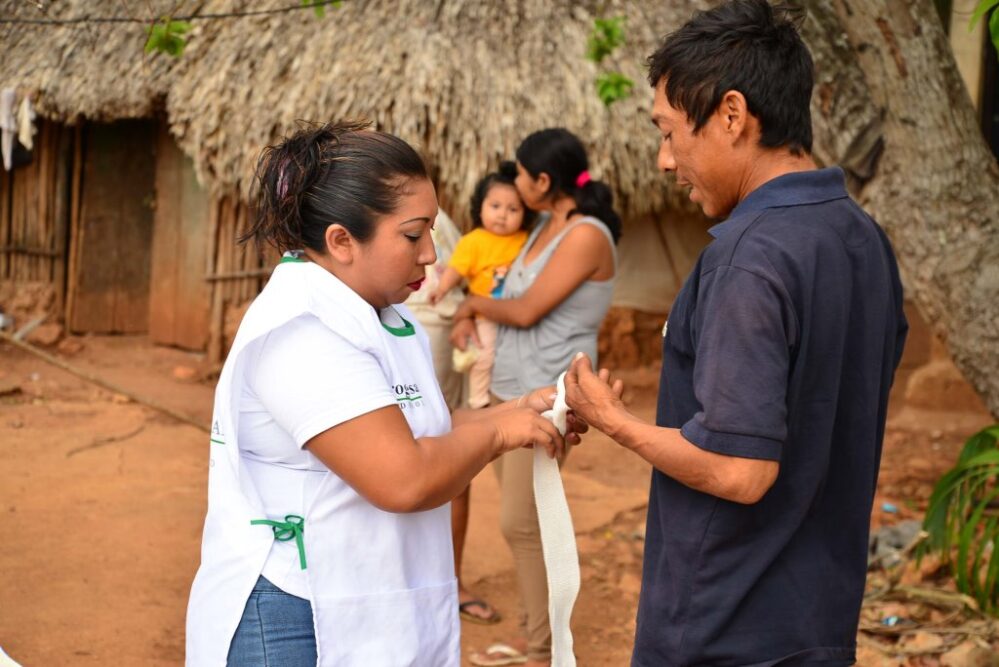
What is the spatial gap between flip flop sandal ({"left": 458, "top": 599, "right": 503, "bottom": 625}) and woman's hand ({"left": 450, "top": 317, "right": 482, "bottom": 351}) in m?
1.14

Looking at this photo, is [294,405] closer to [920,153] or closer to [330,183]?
[330,183]

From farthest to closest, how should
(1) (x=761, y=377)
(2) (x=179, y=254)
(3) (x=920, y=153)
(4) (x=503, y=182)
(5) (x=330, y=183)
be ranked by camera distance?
(2) (x=179, y=254) < (4) (x=503, y=182) < (3) (x=920, y=153) < (5) (x=330, y=183) < (1) (x=761, y=377)

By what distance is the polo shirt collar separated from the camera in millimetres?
1947

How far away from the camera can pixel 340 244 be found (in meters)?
2.09

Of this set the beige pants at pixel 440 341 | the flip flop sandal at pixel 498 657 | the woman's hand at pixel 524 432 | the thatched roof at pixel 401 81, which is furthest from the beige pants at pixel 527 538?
the thatched roof at pixel 401 81

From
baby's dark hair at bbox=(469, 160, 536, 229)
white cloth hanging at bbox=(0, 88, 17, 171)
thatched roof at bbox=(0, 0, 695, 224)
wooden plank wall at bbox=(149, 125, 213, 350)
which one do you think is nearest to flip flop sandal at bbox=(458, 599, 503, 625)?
baby's dark hair at bbox=(469, 160, 536, 229)

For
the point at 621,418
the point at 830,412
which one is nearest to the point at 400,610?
the point at 621,418

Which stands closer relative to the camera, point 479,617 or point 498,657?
point 498,657

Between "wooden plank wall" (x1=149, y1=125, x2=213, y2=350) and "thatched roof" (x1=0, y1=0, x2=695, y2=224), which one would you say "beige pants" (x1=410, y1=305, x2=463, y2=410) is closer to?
"thatched roof" (x1=0, y1=0, x2=695, y2=224)

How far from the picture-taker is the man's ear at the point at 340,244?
2068mm

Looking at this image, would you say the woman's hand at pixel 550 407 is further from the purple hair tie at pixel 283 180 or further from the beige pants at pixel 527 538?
the beige pants at pixel 527 538

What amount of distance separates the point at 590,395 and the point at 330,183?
2.11 feet

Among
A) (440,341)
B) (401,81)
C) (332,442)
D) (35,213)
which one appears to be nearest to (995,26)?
(332,442)

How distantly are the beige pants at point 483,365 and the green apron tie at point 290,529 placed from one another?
2496mm
